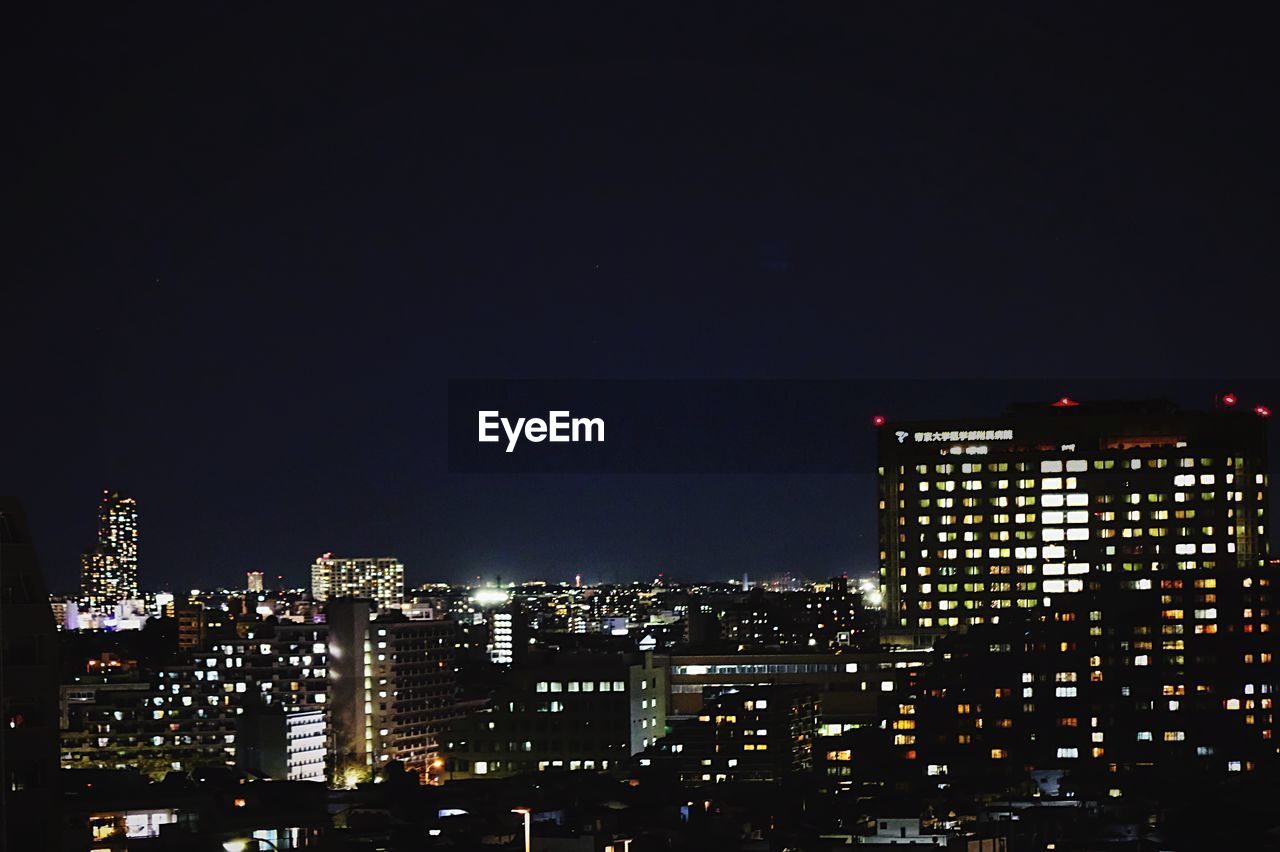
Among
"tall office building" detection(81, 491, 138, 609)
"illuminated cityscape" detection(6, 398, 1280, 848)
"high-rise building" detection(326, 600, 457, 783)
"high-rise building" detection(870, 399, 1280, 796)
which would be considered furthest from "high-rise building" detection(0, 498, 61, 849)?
"tall office building" detection(81, 491, 138, 609)

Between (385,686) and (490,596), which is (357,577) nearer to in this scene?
(490,596)

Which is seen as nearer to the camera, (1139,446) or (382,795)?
(382,795)

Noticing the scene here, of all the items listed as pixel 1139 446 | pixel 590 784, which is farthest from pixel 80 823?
pixel 1139 446

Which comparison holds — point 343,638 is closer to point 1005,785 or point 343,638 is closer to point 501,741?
point 501,741

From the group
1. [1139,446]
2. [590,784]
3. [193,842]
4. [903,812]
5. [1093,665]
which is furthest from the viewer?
[1139,446]

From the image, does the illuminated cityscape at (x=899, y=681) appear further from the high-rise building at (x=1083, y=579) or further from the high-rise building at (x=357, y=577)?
the high-rise building at (x=357, y=577)

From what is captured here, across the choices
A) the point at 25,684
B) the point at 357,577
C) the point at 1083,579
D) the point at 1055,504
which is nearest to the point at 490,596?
the point at 357,577
